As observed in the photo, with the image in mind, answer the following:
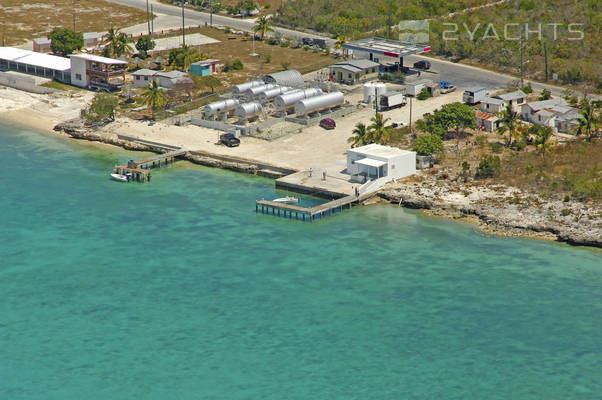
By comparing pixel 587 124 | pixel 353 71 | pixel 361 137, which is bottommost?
pixel 361 137

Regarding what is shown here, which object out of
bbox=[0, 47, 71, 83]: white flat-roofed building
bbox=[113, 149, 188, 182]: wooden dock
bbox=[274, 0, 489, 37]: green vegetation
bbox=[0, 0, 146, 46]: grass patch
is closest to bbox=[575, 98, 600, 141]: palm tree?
bbox=[113, 149, 188, 182]: wooden dock

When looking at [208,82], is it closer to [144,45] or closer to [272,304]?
[144,45]

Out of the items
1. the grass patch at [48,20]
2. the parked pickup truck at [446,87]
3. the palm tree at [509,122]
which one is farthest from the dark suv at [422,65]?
the grass patch at [48,20]

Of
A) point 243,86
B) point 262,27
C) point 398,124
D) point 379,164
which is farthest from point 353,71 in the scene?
point 379,164

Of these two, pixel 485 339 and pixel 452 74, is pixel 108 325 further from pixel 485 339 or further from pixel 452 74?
pixel 452 74

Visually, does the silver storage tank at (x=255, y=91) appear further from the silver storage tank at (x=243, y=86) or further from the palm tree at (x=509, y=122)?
the palm tree at (x=509, y=122)

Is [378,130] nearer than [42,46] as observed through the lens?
Yes
